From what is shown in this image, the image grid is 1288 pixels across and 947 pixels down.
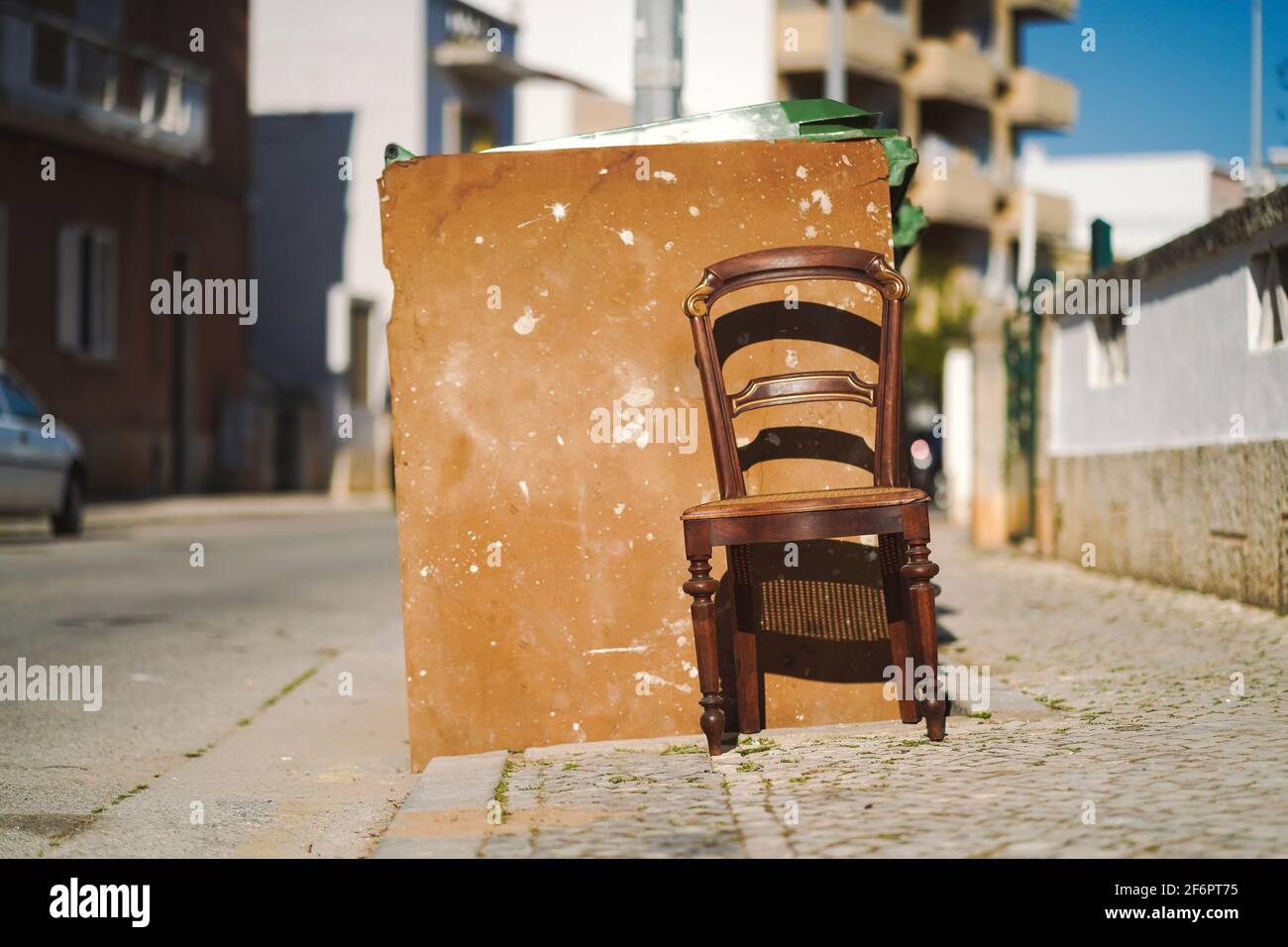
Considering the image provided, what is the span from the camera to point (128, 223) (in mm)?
26797

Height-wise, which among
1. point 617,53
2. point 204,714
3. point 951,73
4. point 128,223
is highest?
point 617,53

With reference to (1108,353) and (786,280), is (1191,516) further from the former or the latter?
(786,280)

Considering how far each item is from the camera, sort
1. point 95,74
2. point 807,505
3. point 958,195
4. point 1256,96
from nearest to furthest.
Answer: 1. point 807,505
2. point 1256,96
3. point 95,74
4. point 958,195

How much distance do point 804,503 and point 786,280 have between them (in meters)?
0.81

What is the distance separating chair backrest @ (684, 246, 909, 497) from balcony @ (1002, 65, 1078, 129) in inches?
1719

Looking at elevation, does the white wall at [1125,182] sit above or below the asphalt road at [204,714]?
above

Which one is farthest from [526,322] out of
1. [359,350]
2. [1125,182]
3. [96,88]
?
[1125,182]

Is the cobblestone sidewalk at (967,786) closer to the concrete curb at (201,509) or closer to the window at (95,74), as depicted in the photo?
the concrete curb at (201,509)

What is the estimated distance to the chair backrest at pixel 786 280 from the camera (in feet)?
15.4

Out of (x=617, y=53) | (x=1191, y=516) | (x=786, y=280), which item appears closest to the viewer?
(x=786, y=280)

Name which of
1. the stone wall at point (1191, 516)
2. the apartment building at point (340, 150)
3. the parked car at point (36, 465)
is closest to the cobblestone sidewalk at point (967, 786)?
the stone wall at point (1191, 516)

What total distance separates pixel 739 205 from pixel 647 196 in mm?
295

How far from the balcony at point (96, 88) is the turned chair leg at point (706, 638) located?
2137 centimetres
